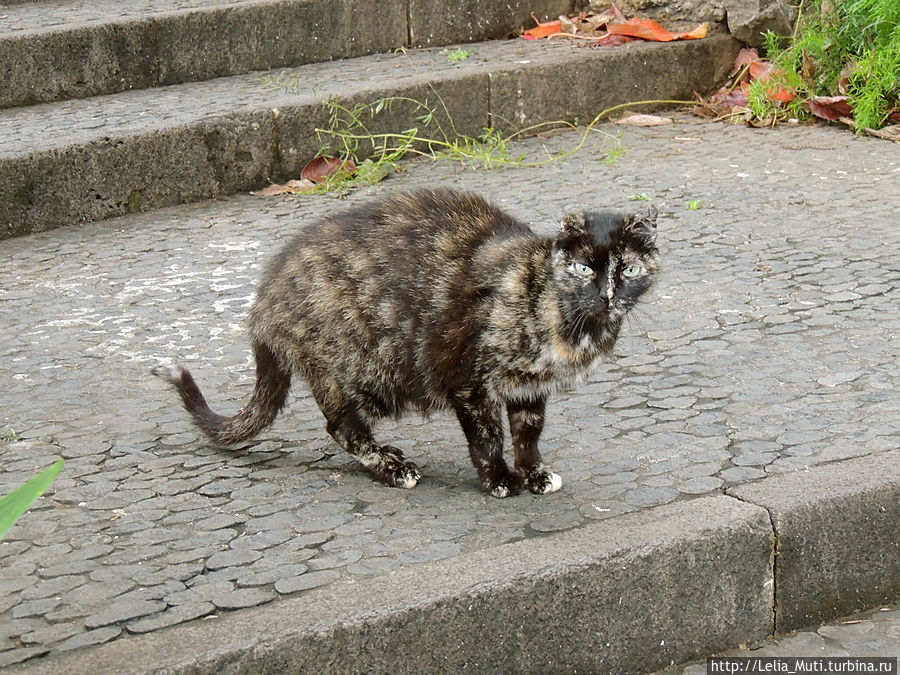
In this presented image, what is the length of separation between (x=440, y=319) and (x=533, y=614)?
1041mm

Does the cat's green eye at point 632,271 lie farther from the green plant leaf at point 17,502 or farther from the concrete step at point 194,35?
the concrete step at point 194,35

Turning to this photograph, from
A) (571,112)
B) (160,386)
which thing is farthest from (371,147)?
(160,386)

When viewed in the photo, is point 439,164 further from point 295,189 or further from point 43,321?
point 43,321

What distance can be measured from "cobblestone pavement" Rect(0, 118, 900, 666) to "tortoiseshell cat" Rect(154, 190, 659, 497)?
20 centimetres

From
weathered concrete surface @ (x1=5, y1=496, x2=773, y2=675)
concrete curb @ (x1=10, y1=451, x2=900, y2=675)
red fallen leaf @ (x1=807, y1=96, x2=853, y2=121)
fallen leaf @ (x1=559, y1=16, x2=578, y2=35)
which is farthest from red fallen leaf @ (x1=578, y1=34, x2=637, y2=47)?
weathered concrete surface @ (x1=5, y1=496, x2=773, y2=675)

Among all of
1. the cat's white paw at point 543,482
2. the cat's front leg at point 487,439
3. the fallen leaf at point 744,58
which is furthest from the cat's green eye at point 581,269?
the fallen leaf at point 744,58

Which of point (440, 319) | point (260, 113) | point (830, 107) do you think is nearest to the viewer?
point (440, 319)

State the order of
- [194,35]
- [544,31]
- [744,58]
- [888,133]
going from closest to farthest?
[888,133]
[194,35]
[744,58]
[544,31]

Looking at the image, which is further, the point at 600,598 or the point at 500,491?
the point at 500,491

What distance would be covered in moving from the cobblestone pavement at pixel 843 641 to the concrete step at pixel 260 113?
495cm

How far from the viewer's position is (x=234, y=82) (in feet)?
27.9

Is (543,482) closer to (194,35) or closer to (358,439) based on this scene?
(358,439)

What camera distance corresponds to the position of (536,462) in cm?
396

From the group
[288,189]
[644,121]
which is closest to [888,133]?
[644,121]
